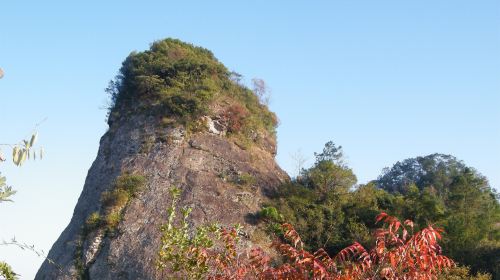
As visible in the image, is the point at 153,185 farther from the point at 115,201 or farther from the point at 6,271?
the point at 6,271

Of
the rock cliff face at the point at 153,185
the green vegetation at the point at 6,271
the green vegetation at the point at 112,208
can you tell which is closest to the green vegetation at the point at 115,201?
the green vegetation at the point at 112,208

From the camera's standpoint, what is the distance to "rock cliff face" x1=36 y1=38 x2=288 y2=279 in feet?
68.0

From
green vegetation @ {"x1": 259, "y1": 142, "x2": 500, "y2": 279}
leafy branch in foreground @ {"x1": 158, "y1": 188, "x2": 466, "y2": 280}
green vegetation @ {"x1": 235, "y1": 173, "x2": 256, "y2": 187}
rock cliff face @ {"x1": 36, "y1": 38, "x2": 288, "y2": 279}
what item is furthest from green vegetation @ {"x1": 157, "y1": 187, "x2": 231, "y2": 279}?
green vegetation @ {"x1": 235, "y1": 173, "x2": 256, "y2": 187}

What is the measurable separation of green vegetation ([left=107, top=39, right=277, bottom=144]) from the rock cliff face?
0.28 metres

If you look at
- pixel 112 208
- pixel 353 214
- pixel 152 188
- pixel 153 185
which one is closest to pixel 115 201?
pixel 112 208

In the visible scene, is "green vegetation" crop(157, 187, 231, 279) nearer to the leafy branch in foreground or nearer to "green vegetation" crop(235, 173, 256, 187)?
the leafy branch in foreground

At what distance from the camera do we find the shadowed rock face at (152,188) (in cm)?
2064

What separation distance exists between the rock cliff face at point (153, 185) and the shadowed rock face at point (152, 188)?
0.04 meters

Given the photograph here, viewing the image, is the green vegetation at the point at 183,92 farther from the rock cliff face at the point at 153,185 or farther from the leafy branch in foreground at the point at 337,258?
the leafy branch in foreground at the point at 337,258

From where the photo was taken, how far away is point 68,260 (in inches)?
851

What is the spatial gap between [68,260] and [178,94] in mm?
9411

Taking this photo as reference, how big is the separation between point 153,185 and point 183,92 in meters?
5.57

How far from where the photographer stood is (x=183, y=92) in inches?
1063

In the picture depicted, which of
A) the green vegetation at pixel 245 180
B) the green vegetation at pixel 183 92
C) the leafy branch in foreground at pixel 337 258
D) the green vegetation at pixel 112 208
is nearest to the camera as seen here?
the leafy branch in foreground at pixel 337 258
